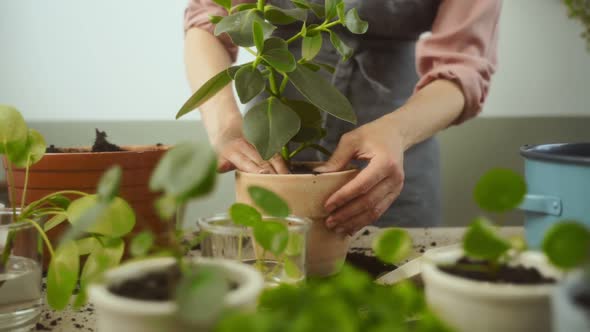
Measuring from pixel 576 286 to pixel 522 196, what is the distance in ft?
0.24

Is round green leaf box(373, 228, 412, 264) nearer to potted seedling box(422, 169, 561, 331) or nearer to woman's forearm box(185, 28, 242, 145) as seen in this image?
potted seedling box(422, 169, 561, 331)

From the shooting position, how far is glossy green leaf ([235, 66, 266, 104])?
0.62 meters

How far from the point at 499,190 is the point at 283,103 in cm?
41

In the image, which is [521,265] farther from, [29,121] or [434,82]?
[29,121]

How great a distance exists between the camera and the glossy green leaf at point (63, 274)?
1.76 ft

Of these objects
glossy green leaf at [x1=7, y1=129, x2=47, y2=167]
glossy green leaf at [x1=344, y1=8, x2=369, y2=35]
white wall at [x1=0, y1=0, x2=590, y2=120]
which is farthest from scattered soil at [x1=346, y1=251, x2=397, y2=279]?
white wall at [x1=0, y1=0, x2=590, y2=120]

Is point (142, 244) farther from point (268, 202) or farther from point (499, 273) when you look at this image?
point (499, 273)

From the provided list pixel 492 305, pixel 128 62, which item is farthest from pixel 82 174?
pixel 128 62

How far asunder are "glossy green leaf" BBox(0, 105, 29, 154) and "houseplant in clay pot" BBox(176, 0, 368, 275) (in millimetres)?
179

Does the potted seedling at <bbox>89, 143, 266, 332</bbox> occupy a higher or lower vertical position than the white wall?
lower

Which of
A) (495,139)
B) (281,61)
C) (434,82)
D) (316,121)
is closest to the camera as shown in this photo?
(281,61)

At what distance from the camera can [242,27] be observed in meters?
0.63

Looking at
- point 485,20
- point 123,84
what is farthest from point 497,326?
point 123,84

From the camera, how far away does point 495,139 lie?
197 centimetres
